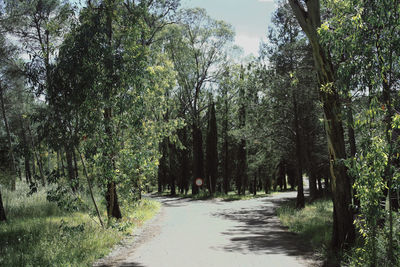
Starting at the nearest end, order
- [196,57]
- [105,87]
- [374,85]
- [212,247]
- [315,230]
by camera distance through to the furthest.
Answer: [374,85] → [212,247] → [105,87] → [315,230] → [196,57]

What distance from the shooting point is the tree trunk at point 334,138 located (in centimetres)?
795

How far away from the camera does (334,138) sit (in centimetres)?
814

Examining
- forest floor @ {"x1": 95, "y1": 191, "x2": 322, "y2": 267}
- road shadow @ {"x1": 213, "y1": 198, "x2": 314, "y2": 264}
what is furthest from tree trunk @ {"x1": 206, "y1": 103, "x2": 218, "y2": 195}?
forest floor @ {"x1": 95, "y1": 191, "x2": 322, "y2": 267}

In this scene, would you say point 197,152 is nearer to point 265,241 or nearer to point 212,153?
point 212,153

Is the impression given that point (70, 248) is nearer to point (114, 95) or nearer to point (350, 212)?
point (114, 95)

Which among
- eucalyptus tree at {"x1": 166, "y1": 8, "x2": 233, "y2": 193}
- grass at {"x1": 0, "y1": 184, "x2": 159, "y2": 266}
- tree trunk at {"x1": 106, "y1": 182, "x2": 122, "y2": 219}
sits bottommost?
grass at {"x1": 0, "y1": 184, "x2": 159, "y2": 266}

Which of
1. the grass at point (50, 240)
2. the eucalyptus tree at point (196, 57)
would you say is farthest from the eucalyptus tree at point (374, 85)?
the eucalyptus tree at point (196, 57)

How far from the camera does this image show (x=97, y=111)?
10.4 meters

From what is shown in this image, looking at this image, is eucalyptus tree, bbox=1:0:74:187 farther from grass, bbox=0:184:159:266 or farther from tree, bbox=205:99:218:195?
tree, bbox=205:99:218:195

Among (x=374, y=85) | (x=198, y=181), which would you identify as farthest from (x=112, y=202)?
(x=198, y=181)

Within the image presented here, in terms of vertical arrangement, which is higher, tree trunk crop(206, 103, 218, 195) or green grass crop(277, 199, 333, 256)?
tree trunk crop(206, 103, 218, 195)

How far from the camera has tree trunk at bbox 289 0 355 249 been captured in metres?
7.95

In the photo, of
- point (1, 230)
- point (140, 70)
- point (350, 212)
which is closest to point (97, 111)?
point (140, 70)

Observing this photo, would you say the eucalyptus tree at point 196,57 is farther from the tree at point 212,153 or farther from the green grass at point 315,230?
the green grass at point 315,230
